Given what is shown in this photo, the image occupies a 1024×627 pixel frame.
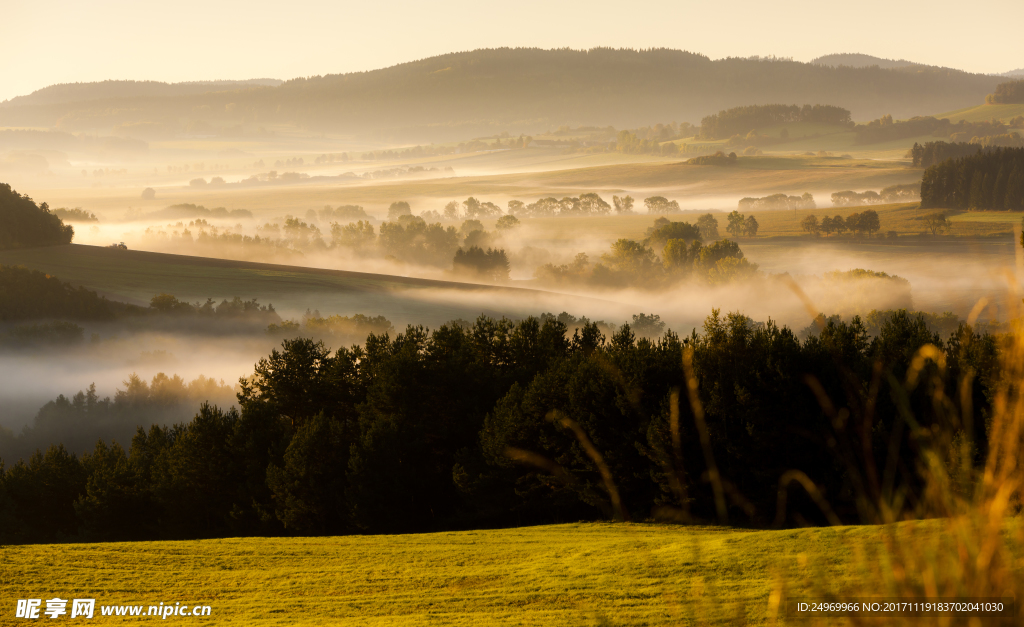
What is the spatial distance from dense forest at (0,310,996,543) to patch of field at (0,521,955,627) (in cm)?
953

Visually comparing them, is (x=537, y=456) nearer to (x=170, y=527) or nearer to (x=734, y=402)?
(x=734, y=402)

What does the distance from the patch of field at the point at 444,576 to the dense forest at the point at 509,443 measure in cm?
953

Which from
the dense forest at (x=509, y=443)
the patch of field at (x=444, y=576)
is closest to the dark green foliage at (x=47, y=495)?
the dense forest at (x=509, y=443)

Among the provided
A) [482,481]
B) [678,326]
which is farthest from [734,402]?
[678,326]

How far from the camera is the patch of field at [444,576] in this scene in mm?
18891

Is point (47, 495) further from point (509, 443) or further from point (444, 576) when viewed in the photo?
point (444, 576)

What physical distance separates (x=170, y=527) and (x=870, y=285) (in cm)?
17131

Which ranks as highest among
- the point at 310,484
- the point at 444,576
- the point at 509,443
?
the point at 444,576

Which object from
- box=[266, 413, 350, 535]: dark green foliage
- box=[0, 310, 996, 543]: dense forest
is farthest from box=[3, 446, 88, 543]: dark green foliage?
box=[266, 413, 350, 535]: dark green foliage

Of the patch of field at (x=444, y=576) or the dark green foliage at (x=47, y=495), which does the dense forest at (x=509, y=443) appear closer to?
the dark green foliage at (x=47, y=495)

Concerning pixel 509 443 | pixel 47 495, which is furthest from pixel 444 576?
pixel 47 495

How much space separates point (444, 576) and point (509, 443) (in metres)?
22.8

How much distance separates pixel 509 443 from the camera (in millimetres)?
49781

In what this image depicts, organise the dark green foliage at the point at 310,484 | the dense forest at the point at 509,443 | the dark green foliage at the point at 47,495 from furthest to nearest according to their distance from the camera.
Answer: the dark green foliage at the point at 47,495, the dark green foliage at the point at 310,484, the dense forest at the point at 509,443
